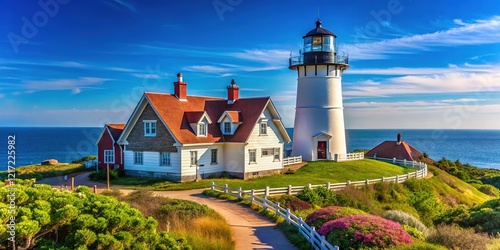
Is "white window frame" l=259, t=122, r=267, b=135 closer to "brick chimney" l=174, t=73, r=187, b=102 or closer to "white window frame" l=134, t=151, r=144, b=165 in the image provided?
"brick chimney" l=174, t=73, r=187, b=102

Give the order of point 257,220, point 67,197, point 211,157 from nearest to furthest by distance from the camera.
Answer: point 67,197 < point 257,220 < point 211,157

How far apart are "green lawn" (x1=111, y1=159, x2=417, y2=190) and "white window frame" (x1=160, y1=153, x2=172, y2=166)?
128 cm

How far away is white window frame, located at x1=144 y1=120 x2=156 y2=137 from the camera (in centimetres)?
2661

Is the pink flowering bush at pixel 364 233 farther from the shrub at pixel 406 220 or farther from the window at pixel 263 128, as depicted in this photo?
the window at pixel 263 128

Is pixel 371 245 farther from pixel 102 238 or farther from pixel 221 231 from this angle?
pixel 102 238

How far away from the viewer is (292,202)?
20.8 meters

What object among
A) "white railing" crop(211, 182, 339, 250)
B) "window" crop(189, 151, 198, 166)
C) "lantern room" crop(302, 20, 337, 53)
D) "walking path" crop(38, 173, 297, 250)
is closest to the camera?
"white railing" crop(211, 182, 339, 250)

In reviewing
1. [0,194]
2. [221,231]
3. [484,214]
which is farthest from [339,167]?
[0,194]

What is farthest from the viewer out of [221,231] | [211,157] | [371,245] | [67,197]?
[211,157]

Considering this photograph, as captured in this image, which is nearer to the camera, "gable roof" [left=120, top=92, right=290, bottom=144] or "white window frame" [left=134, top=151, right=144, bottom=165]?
"gable roof" [left=120, top=92, right=290, bottom=144]

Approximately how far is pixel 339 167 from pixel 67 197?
25.9 m

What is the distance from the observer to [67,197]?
31.0ft

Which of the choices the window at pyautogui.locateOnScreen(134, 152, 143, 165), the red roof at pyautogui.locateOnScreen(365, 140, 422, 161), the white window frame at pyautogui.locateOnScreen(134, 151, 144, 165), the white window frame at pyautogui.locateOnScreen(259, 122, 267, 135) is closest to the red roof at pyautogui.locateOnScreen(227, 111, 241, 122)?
the white window frame at pyautogui.locateOnScreen(259, 122, 267, 135)

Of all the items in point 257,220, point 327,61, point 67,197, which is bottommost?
point 257,220
